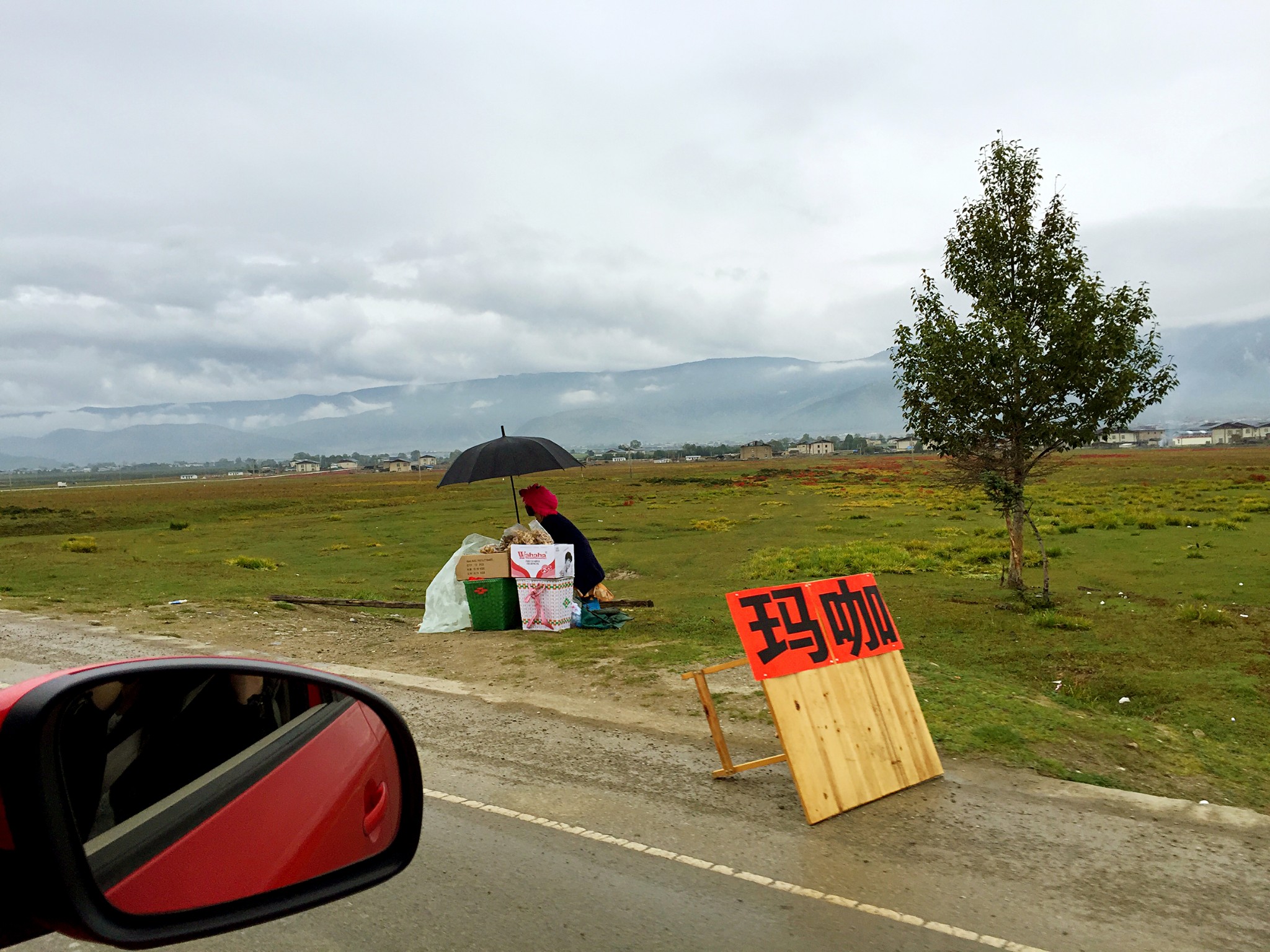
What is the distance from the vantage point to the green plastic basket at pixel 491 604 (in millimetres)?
11891

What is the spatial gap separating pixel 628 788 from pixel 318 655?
20.1 ft

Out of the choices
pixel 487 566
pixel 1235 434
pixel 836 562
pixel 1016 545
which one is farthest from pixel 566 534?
pixel 1235 434

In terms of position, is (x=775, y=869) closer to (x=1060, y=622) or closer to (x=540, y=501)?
(x=540, y=501)

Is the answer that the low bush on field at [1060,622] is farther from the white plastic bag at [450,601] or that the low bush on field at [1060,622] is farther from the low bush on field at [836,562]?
the white plastic bag at [450,601]

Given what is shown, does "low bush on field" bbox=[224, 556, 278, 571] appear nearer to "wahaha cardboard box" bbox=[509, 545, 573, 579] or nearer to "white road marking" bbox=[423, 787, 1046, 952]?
"wahaha cardboard box" bbox=[509, 545, 573, 579]

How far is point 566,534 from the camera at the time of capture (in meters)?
12.3

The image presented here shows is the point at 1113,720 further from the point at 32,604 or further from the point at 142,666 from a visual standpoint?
the point at 32,604

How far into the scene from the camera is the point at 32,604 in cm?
1416

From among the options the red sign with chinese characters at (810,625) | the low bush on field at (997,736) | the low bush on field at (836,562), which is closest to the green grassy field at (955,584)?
the low bush on field at (997,736)

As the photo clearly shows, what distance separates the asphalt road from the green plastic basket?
5.27 meters

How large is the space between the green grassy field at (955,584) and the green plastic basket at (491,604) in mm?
791

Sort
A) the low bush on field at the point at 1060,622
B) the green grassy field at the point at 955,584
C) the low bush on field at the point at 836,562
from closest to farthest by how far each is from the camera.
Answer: the green grassy field at the point at 955,584 < the low bush on field at the point at 1060,622 < the low bush on field at the point at 836,562

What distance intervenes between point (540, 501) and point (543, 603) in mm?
1480

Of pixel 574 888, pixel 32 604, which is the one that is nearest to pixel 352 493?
pixel 32 604
